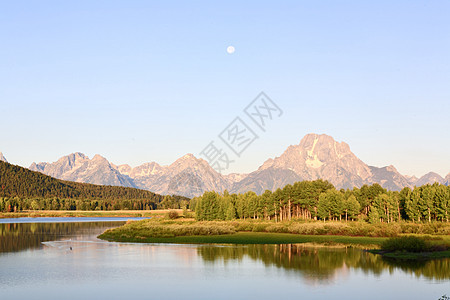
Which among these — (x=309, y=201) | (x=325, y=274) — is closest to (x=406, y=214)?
(x=309, y=201)

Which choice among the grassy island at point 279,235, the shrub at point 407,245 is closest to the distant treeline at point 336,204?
the grassy island at point 279,235

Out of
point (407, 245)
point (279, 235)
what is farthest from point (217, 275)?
point (279, 235)

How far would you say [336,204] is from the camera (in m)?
137

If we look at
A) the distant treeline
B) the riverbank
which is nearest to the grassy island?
the riverbank

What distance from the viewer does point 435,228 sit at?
93750 mm

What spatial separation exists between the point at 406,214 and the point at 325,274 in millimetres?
92736

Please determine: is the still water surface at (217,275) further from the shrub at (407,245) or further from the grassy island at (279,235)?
the grassy island at (279,235)

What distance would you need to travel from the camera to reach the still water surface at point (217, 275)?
42781mm

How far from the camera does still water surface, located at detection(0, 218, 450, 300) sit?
4278 centimetres

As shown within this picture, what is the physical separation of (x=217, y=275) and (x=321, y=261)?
16.4 meters

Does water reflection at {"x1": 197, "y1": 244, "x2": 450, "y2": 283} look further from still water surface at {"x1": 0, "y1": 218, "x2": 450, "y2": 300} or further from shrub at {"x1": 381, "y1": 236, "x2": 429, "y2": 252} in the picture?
shrub at {"x1": 381, "y1": 236, "x2": 429, "y2": 252}

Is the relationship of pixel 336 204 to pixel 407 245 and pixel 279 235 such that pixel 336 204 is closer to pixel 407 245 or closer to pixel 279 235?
pixel 279 235

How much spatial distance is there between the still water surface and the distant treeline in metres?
61.5

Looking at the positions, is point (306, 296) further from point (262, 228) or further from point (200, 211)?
point (200, 211)
